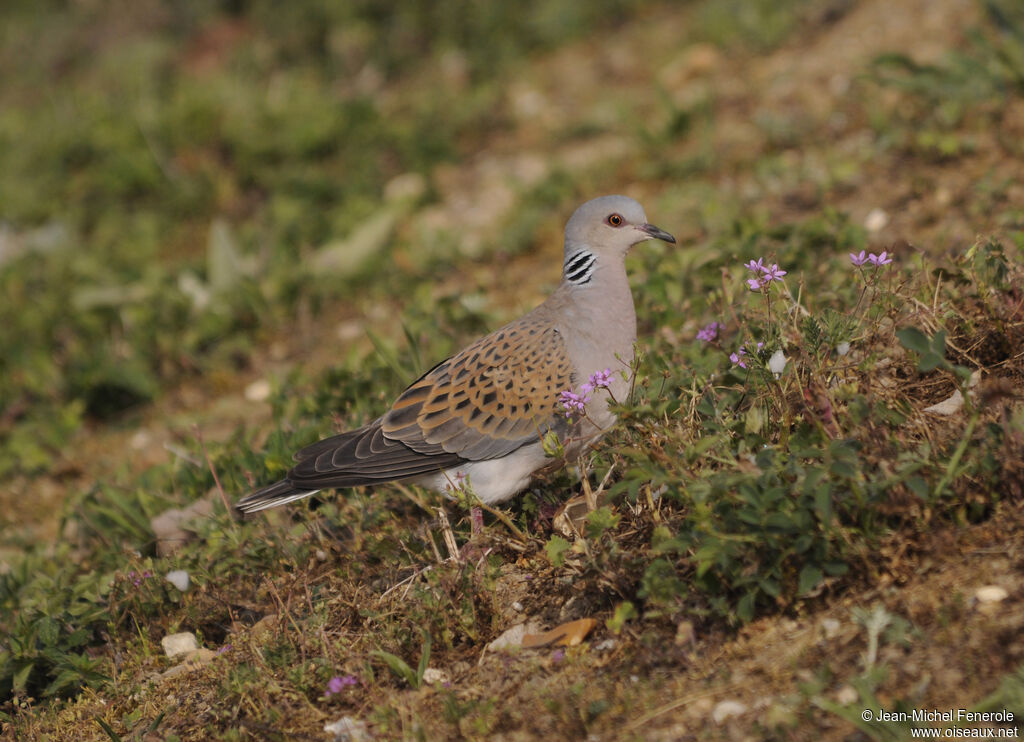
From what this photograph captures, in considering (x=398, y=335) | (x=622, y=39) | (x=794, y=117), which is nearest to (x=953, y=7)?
(x=794, y=117)

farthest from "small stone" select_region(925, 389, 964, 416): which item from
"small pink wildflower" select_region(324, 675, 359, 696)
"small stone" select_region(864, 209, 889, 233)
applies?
"small stone" select_region(864, 209, 889, 233)

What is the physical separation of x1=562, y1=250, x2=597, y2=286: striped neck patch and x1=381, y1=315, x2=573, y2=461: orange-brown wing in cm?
26

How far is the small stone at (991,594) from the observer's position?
2.84 metres

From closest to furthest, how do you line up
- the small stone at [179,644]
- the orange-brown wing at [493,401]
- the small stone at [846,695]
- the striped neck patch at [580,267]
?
the small stone at [846,695], the small stone at [179,644], the orange-brown wing at [493,401], the striped neck patch at [580,267]

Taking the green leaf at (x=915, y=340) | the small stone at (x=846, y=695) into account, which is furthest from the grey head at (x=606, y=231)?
the small stone at (x=846, y=695)

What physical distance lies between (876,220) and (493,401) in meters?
2.78

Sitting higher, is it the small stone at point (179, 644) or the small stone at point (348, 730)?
the small stone at point (348, 730)

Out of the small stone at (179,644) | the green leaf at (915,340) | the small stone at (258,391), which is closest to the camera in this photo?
the green leaf at (915,340)

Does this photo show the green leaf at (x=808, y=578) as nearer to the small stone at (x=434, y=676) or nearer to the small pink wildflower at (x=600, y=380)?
the small pink wildflower at (x=600, y=380)

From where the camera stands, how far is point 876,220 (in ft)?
19.2

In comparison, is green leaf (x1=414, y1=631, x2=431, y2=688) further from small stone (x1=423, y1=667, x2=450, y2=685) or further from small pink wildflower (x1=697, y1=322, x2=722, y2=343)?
small pink wildflower (x1=697, y1=322, x2=722, y2=343)

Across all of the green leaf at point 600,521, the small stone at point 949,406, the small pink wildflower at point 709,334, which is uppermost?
the small pink wildflower at point 709,334

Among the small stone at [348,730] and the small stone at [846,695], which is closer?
the small stone at [846,695]

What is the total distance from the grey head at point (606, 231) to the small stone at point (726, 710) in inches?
84.4
